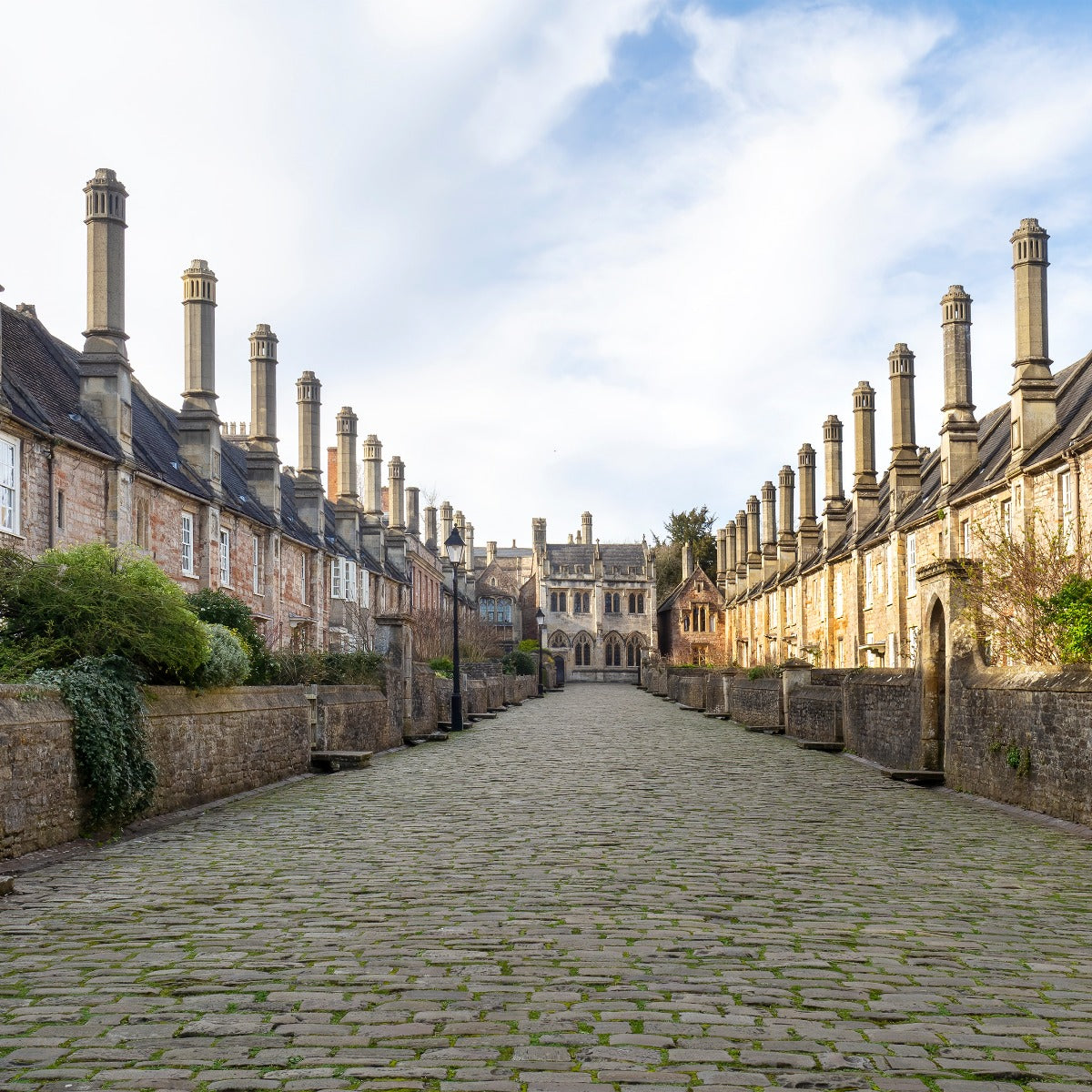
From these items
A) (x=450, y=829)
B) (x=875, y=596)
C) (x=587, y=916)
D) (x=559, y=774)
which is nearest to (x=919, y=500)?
(x=875, y=596)

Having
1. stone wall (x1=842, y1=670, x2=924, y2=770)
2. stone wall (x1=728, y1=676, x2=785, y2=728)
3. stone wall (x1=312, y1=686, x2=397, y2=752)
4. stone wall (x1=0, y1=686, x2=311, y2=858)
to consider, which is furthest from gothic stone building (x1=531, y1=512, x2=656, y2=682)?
stone wall (x1=0, y1=686, x2=311, y2=858)

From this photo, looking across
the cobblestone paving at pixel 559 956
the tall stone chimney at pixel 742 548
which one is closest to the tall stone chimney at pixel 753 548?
the tall stone chimney at pixel 742 548

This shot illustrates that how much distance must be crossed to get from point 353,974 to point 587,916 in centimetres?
188

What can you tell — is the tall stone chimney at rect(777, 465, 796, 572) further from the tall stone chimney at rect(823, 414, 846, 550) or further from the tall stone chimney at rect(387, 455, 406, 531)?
the tall stone chimney at rect(387, 455, 406, 531)

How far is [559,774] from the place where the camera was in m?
18.1

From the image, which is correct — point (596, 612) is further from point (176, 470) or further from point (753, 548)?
point (176, 470)

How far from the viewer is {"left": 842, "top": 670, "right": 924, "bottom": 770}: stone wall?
60.1 feet

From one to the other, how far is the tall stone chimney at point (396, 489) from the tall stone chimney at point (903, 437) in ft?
89.8

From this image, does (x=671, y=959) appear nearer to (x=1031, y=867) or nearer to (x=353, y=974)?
(x=353, y=974)

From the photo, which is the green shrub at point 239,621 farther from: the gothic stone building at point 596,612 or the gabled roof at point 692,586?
the gothic stone building at point 596,612

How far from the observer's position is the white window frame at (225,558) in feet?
119

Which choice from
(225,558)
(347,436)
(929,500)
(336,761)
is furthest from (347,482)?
(336,761)

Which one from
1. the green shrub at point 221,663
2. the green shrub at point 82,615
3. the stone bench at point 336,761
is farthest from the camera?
the stone bench at point 336,761

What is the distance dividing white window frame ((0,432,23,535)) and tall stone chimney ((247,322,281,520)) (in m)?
15.6
